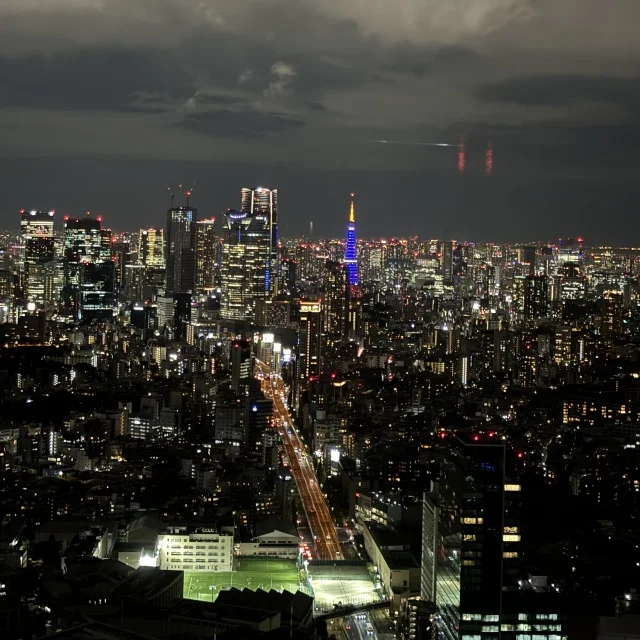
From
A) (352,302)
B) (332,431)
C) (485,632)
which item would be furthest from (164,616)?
(352,302)

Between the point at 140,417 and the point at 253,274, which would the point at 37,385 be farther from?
the point at 253,274

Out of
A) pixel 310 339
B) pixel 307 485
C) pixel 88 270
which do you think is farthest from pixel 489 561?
pixel 88 270

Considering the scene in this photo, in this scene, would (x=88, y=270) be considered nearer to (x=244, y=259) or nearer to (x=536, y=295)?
(x=244, y=259)

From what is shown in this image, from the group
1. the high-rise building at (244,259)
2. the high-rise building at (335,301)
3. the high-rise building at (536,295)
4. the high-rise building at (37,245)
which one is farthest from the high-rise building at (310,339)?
the high-rise building at (37,245)

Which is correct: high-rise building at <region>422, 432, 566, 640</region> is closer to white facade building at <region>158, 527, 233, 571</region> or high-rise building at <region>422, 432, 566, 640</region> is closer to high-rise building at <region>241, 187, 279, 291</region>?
white facade building at <region>158, 527, 233, 571</region>

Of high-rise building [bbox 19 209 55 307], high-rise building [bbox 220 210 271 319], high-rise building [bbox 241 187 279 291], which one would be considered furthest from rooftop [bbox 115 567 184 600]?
high-rise building [bbox 19 209 55 307]

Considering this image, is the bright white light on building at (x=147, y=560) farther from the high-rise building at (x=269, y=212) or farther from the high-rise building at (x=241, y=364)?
the high-rise building at (x=269, y=212)
